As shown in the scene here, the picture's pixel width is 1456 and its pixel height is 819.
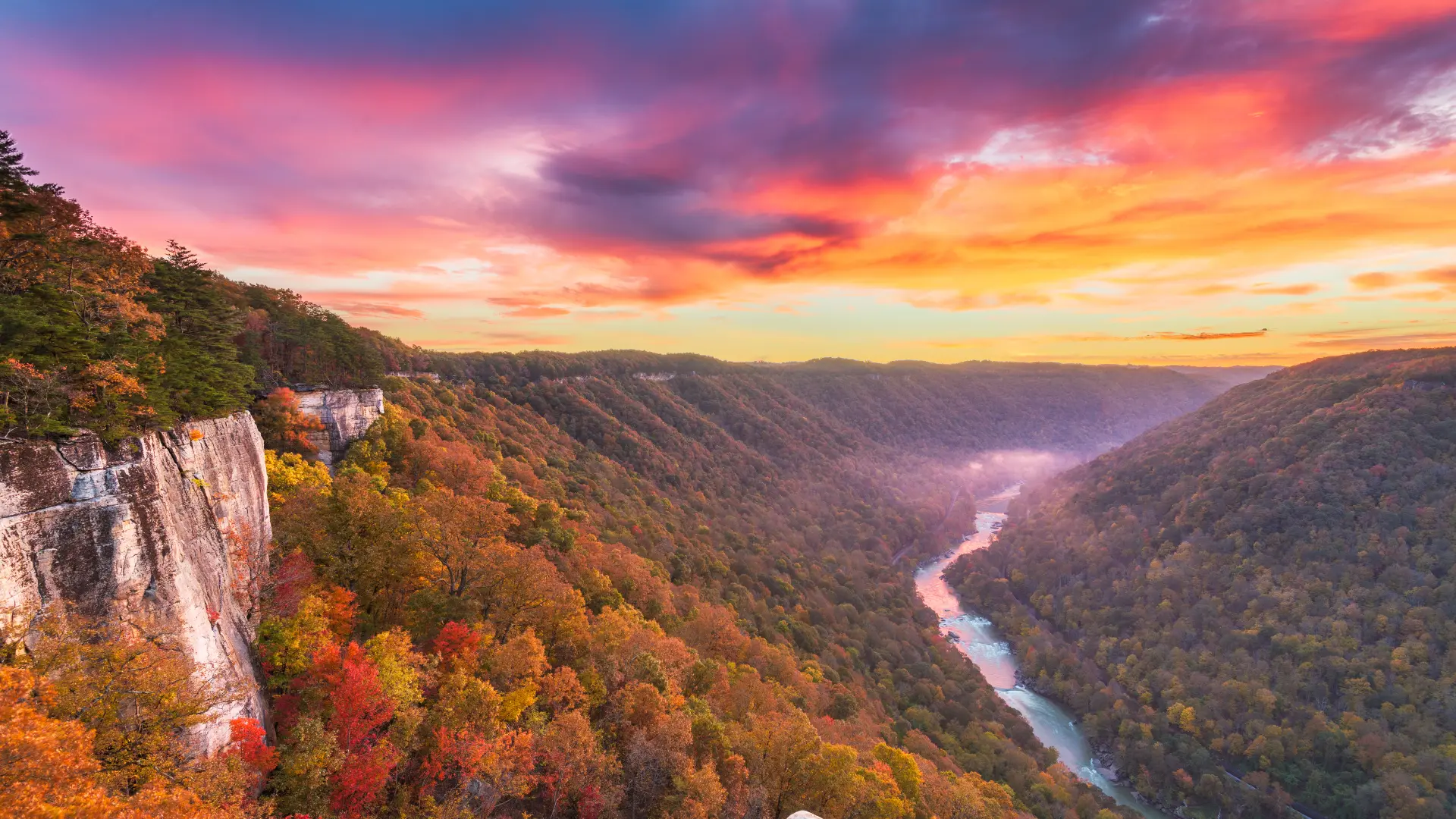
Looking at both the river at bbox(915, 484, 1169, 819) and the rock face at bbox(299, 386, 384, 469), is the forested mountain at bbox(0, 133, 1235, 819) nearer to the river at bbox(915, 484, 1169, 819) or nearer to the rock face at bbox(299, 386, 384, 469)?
the rock face at bbox(299, 386, 384, 469)

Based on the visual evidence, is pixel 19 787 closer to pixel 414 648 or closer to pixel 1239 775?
pixel 414 648

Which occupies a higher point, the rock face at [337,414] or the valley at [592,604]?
the rock face at [337,414]

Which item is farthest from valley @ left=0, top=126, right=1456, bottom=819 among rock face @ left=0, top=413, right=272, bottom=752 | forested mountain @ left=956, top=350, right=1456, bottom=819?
forested mountain @ left=956, top=350, right=1456, bottom=819

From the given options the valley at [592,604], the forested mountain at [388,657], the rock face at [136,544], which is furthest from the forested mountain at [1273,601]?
the rock face at [136,544]

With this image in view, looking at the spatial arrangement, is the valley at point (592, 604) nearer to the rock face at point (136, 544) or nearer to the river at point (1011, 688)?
the rock face at point (136, 544)

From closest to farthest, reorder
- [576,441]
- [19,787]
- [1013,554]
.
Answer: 1. [19,787]
2. [576,441]
3. [1013,554]

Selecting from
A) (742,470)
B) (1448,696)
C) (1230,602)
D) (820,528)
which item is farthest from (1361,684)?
(742,470)
